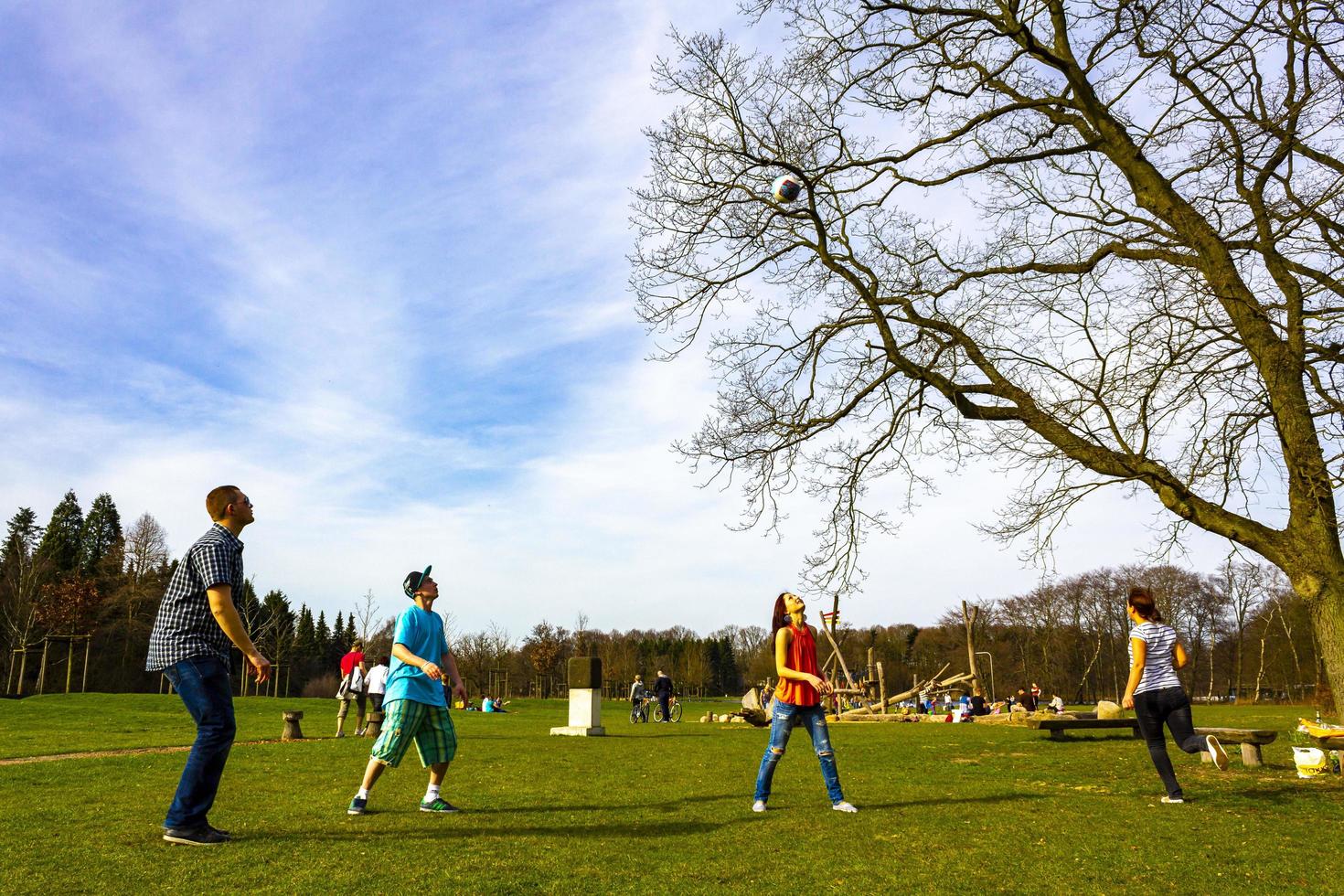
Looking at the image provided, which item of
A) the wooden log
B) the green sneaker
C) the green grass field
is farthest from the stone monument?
the wooden log

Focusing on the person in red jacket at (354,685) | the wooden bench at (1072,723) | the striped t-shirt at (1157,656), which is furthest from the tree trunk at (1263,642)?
the striped t-shirt at (1157,656)

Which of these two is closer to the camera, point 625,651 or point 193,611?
point 193,611

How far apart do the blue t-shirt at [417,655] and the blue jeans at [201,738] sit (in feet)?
4.56

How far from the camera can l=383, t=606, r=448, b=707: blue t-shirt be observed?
712 centimetres

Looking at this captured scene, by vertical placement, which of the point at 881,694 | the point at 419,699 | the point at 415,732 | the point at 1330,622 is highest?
the point at 1330,622

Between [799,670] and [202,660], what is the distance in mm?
4783

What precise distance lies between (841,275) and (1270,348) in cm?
573

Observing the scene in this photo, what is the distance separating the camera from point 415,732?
23.7 ft

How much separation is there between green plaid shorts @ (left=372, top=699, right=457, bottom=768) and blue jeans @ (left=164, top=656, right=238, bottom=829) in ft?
3.96

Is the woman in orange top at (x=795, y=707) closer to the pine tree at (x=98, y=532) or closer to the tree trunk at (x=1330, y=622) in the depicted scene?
the tree trunk at (x=1330, y=622)

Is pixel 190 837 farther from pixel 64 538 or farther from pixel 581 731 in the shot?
pixel 64 538

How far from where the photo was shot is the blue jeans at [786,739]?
26.3 feet

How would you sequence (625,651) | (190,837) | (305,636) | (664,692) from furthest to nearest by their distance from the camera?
(625,651) → (305,636) → (664,692) → (190,837)

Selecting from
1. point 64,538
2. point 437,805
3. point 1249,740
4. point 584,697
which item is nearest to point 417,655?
point 437,805
